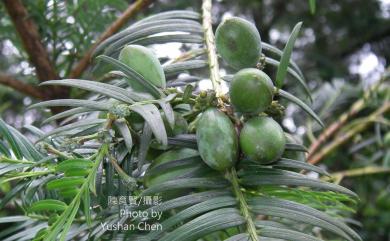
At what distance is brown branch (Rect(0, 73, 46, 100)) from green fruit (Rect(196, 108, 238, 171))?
0.69 meters

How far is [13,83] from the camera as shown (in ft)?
3.96

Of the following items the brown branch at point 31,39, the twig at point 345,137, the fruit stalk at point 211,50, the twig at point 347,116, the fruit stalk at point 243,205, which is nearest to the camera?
the fruit stalk at point 243,205

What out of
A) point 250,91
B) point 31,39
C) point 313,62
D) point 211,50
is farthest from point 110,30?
point 313,62

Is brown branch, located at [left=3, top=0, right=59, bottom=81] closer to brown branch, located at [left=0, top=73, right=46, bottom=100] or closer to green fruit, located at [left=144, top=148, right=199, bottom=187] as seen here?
brown branch, located at [left=0, top=73, right=46, bottom=100]

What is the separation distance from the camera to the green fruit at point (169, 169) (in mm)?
667

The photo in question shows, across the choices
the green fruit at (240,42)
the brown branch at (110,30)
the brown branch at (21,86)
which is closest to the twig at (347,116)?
the brown branch at (110,30)

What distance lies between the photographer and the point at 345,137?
5.24ft

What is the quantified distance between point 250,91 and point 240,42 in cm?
10

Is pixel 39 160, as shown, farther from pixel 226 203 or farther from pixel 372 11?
pixel 372 11

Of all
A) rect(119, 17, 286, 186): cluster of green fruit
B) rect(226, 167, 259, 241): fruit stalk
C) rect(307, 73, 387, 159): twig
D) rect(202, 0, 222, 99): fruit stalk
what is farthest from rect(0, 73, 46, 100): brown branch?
rect(307, 73, 387, 159): twig

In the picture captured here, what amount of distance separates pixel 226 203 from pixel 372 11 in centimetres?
216

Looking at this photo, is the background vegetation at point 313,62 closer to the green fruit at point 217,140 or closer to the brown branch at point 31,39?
the brown branch at point 31,39

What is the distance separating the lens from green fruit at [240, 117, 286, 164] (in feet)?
2.03

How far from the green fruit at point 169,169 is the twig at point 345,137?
855mm
